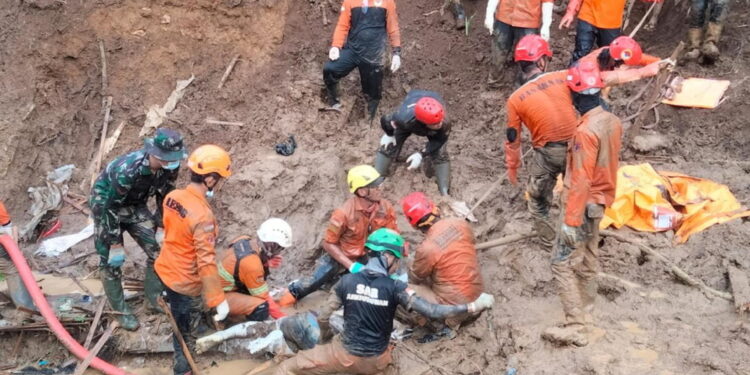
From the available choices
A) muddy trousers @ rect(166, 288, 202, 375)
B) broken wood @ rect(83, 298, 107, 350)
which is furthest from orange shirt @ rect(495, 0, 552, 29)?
broken wood @ rect(83, 298, 107, 350)

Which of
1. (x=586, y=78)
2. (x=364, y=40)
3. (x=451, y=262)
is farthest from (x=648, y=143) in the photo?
(x=364, y=40)

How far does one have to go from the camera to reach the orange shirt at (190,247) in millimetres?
5059

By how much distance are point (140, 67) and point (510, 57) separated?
16.4 feet

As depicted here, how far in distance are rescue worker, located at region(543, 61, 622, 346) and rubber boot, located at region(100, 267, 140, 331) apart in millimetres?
3771

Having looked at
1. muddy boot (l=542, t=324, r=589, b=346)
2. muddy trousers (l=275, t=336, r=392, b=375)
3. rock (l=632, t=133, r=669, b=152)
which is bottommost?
muddy trousers (l=275, t=336, r=392, b=375)

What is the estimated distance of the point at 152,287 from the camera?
20.9 ft

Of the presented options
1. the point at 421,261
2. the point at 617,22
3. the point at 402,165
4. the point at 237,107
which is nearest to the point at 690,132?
the point at 617,22

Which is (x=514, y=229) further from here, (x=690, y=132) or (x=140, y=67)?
(x=140, y=67)

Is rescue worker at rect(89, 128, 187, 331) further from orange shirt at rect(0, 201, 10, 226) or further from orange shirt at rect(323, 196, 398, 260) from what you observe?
orange shirt at rect(323, 196, 398, 260)

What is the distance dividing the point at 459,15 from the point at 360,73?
194cm

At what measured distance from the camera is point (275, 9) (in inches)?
370

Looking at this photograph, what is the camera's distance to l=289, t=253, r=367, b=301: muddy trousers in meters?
6.56

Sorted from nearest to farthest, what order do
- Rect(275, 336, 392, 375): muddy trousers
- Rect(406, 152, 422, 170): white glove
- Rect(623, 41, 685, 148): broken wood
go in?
Rect(275, 336, 392, 375): muddy trousers
Rect(623, 41, 685, 148): broken wood
Rect(406, 152, 422, 170): white glove

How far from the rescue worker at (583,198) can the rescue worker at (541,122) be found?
0.33 meters
